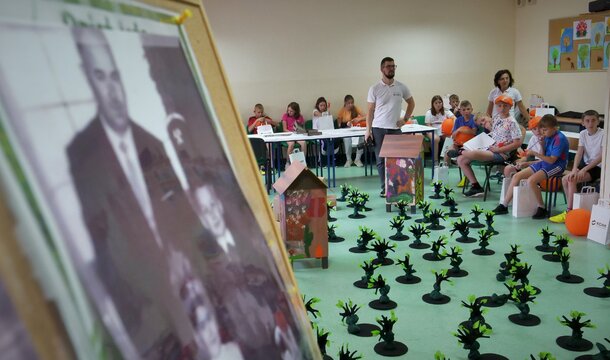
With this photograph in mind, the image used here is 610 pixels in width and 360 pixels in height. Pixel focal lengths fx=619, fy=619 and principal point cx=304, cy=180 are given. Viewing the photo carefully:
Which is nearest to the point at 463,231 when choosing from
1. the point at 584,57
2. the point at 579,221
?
the point at 579,221

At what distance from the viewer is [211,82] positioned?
1419 mm

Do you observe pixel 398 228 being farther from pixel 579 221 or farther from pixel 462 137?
pixel 462 137

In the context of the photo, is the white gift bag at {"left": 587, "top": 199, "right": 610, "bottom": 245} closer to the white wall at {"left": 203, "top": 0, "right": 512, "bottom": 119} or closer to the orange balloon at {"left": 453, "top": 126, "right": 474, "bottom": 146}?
the orange balloon at {"left": 453, "top": 126, "right": 474, "bottom": 146}

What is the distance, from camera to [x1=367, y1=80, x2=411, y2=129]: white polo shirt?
24.1 ft

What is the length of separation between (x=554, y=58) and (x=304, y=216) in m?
7.89

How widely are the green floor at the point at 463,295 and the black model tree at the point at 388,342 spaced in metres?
0.05

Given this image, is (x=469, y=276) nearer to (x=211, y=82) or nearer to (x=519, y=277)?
(x=519, y=277)

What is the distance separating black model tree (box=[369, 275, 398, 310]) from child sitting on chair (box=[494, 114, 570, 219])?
2.90 meters

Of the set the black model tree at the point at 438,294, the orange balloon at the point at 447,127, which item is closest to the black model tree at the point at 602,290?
the black model tree at the point at 438,294

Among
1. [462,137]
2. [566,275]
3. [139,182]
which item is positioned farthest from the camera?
[462,137]

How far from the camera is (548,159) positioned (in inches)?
255

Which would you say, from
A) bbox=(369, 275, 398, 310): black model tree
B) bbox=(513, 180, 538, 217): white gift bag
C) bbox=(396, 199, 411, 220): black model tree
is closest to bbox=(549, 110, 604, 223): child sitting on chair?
bbox=(513, 180, 538, 217): white gift bag

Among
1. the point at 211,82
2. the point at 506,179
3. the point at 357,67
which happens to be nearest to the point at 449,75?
the point at 357,67

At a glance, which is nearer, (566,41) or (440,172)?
(440,172)
